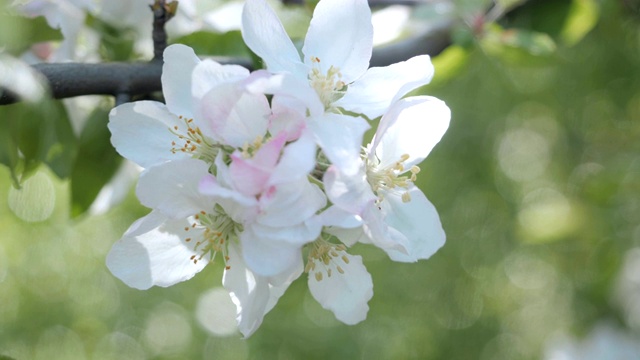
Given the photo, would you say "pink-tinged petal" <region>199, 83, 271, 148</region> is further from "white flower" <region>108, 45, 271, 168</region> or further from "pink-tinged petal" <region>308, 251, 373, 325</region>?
"pink-tinged petal" <region>308, 251, 373, 325</region>

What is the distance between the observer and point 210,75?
51cm

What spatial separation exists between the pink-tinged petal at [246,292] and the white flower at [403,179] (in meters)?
0.07

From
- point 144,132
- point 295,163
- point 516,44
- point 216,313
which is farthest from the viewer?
point 216,313

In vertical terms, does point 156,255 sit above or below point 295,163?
below

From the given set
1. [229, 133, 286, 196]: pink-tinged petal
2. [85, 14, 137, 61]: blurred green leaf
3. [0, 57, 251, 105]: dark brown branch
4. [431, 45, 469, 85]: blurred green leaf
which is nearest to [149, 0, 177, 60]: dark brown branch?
[0, 57, 251, 105]: dark brown branch

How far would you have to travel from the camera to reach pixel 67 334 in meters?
1.87

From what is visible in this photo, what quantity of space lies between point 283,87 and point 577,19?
0.63 meters

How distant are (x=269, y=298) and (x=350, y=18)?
0.21 meters

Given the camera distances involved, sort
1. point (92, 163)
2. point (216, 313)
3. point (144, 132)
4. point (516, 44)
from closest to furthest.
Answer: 1. point (144, 132)
2. point (92, 163)
3. point (516, 44)
4. point (216, 313)

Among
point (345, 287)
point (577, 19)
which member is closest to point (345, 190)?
point (345, 287)

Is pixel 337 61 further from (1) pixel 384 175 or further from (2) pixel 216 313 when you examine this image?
(2) pixel 216 313

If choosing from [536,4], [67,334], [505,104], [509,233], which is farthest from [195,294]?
[536,4]

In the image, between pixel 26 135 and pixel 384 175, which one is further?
pixel 26 135

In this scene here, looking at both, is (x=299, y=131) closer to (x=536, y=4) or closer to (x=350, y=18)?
(x=350, y=18)
